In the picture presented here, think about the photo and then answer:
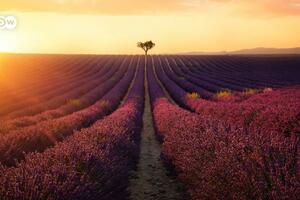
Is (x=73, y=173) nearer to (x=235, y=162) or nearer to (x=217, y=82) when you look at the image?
(x=235, y=162)

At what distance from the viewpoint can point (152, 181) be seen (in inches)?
324

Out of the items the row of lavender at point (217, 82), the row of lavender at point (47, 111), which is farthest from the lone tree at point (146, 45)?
the row of lavender at point (47, 111)

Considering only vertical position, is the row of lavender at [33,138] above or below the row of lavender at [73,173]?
below

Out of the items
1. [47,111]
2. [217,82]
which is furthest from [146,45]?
[47,111]

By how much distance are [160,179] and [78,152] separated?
2846mm

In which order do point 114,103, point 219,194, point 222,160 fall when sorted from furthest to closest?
point 114,103
point 222,160
point 219,194

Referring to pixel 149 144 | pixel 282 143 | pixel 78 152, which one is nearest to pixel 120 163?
pixel 78 152

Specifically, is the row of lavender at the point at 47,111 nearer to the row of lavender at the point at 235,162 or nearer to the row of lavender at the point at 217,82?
the row of lavender at the point at 235,162

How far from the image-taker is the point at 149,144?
12.4 metres

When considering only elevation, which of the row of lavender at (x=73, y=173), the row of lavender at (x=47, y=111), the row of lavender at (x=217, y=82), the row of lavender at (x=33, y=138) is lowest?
the row of lavender at (x=217, y=82)

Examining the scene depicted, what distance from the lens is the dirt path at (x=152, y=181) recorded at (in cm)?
730

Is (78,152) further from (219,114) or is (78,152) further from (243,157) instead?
(219,114)

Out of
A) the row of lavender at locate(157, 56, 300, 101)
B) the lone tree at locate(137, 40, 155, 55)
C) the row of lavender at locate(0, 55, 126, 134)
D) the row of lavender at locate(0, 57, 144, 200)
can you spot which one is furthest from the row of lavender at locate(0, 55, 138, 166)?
the lone tree at locate(137, 40, 155, 55)

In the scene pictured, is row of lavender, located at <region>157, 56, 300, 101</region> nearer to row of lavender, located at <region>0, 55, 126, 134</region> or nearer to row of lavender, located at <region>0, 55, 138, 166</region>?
row of lavender, located at <region>0, 55, 126, 134</region>
